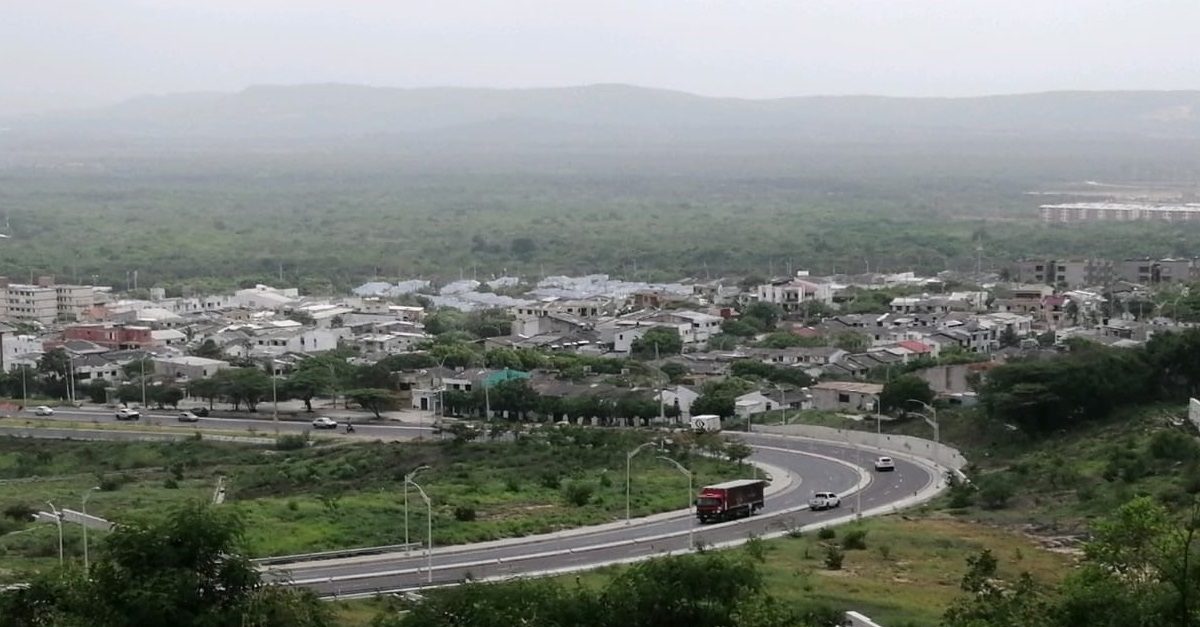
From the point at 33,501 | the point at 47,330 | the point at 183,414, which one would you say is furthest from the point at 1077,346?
the point at 47,330

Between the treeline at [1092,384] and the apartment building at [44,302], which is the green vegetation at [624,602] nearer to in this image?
the treeline at [1092,384]

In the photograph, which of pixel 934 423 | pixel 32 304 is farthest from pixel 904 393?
pixel 32 304

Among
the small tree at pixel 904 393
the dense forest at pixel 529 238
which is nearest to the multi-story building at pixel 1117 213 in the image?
the dense forest at pixel 529 238

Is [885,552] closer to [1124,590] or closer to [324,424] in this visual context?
[1124,590]

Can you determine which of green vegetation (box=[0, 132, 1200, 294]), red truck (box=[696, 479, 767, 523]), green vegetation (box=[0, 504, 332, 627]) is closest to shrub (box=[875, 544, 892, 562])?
red truck (box=[696, 479, 767, 523])

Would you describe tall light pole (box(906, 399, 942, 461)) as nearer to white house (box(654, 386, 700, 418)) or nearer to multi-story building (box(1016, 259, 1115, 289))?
white house (box(654, 386, 700, 418))
